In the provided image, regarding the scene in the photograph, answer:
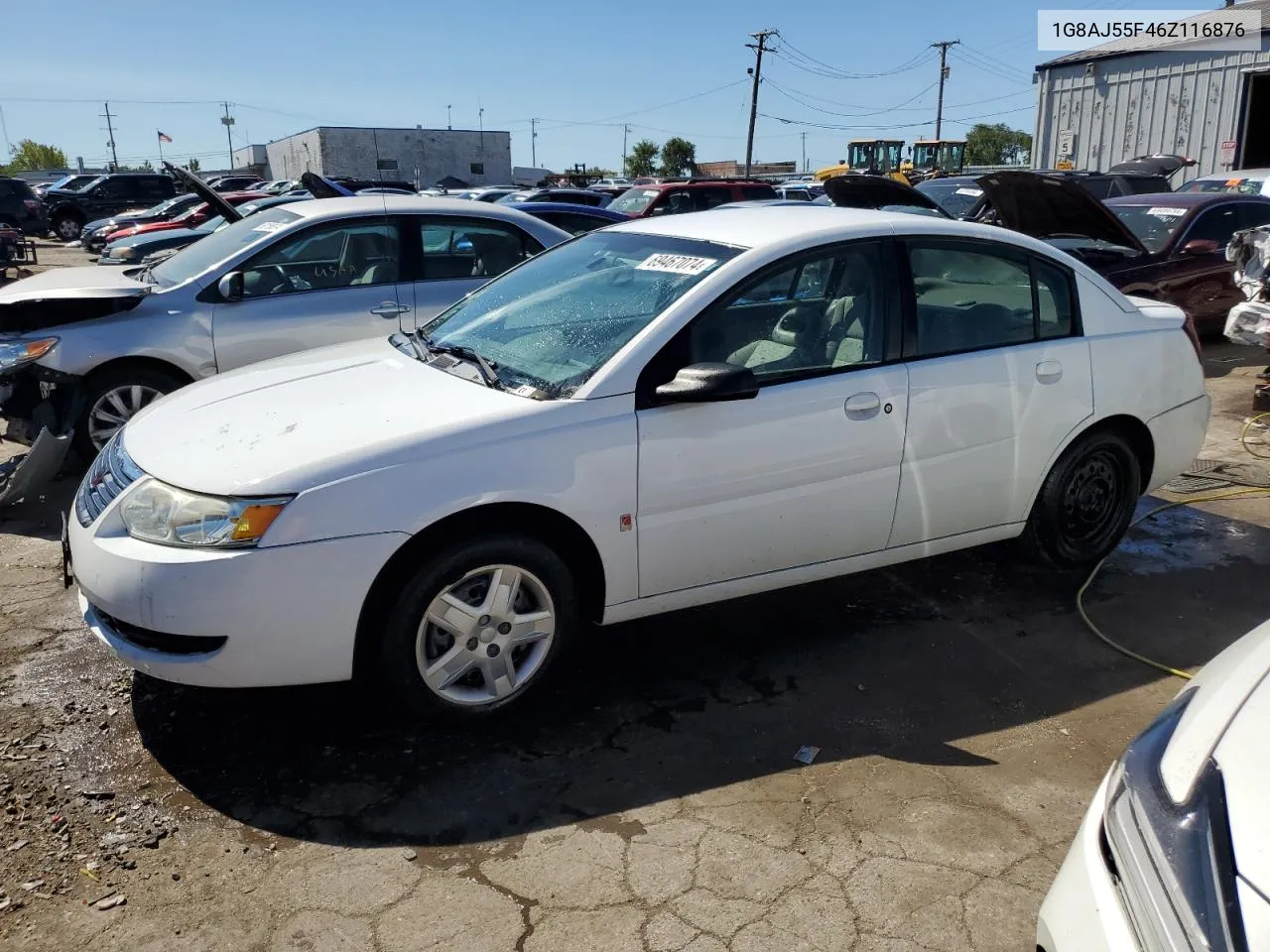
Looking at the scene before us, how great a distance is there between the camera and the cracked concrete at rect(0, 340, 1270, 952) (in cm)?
258

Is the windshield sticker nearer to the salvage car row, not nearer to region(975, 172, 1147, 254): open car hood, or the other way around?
the salvage car row

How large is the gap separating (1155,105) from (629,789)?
1014 inches

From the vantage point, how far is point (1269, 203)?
9797 mm

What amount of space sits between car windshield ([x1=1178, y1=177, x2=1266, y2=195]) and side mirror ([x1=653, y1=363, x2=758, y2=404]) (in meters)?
12.3

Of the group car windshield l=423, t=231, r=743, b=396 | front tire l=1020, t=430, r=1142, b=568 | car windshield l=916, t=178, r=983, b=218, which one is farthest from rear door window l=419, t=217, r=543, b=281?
car windshield l=916, t=178, r=983, b=218

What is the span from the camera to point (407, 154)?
67.1 meters

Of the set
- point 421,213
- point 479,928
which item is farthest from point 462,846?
point 421,213

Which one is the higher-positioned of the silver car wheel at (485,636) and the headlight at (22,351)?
the headlight at (22,351)

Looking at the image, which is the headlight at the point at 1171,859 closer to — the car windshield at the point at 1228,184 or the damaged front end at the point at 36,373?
the damaged front end at the point at 36,373

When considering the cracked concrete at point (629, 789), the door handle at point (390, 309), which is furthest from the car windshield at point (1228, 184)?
the door handle at point (390, 309)

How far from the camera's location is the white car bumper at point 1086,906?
1705 millimetres

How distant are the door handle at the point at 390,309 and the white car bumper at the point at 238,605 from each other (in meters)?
3.42

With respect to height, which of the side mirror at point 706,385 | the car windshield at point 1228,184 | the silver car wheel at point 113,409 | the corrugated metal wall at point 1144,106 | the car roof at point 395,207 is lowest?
the silver car wheel at point 113,409

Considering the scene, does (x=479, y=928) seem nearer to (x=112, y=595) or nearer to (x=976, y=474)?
(x=112, y=595)
